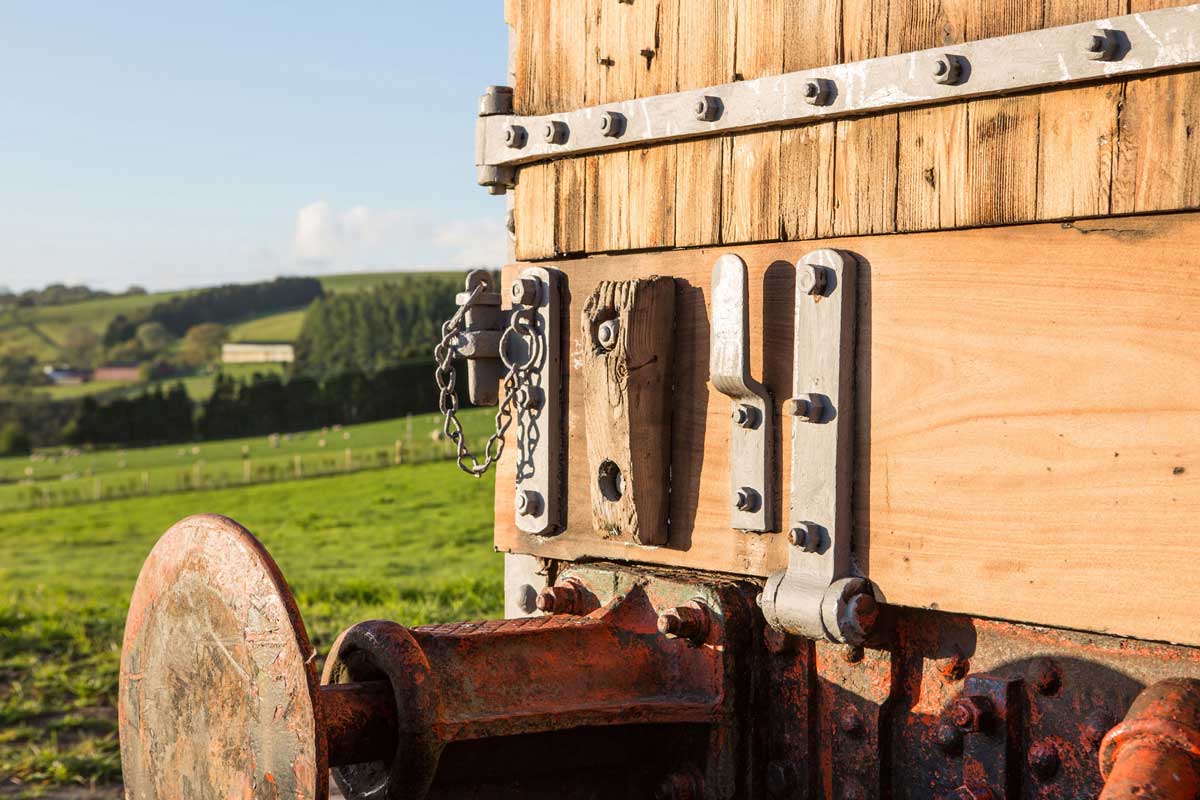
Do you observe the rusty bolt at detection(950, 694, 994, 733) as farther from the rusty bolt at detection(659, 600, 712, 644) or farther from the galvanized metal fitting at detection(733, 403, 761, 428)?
the galvanized metal fitting at detection(733, 403, 761, 428)

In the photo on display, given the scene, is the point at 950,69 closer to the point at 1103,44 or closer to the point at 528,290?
the point at 1103,44

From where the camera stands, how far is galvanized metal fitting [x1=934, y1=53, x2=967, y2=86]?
102 inches

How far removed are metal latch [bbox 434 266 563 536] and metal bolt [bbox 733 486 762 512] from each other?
0.67 metres

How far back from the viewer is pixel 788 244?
298 cm

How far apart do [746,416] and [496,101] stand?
52.2 inches

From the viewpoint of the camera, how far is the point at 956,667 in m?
2.74

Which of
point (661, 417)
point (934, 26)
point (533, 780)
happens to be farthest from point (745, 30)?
point (533, 780)

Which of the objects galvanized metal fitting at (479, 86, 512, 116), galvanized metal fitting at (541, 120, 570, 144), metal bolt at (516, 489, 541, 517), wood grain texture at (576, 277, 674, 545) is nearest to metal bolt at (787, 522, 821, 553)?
wood grain texture at (576, 277, 674, 545)

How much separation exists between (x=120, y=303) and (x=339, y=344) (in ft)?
40.4

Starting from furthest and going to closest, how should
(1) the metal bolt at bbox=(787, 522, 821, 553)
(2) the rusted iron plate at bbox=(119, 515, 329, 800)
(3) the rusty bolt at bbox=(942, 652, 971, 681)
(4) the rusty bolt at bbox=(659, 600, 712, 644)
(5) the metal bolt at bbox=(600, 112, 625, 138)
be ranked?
1. (5) the metal bolt at bbox=(600, 112, 625, 138)
2. (4) the rusty bolt at bbox=(659, 600, 712, 644)
3. (1) the metal bolt at bbox=(787, 522, 821, 553)
4. (3) the rusty bolt at bbox=(942, 652, 971, 681)
5. (2) the rusted iron plate at bbox=(119, 515, 329, 800)

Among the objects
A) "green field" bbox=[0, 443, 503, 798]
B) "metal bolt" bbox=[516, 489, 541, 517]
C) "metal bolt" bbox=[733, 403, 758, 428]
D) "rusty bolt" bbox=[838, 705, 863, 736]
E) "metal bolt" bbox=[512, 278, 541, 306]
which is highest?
"metal bolt" bbox=[512, 278, 541, 306]

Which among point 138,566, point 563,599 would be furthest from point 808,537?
point 138,566

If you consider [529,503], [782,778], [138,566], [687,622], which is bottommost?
[138,566]

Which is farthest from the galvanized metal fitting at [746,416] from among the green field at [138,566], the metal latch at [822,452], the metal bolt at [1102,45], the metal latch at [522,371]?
the green field at [138,566]
